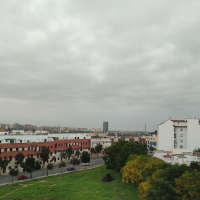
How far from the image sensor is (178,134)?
93.4 m

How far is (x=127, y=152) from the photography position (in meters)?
54.0

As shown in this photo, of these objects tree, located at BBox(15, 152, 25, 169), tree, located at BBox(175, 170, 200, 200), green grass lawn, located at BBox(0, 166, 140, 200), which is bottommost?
green grass lawn, located at BBox(0, 166, 140, 200)

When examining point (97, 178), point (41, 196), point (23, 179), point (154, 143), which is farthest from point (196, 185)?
point (154, 143)

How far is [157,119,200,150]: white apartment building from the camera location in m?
88.3

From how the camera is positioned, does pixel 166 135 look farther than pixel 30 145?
Yes

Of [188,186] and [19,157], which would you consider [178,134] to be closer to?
[19,157]

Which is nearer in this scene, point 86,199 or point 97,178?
point 86,199

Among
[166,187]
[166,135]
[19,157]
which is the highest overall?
[166,135]

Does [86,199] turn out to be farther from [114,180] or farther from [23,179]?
[23,179]

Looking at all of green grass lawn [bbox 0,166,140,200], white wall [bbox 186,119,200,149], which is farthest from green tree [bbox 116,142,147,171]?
white wall [bbox 186,119,200,149]

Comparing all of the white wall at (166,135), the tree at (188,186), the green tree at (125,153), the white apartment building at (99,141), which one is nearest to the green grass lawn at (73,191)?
the green tree at (125,153)

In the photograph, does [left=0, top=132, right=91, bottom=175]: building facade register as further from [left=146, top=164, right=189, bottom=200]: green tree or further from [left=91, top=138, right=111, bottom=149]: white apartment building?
[left=146, top=164, right=189, bottom=200]: green tree

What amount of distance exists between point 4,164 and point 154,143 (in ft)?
367

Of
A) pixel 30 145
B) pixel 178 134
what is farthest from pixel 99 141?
pixel 30 145
